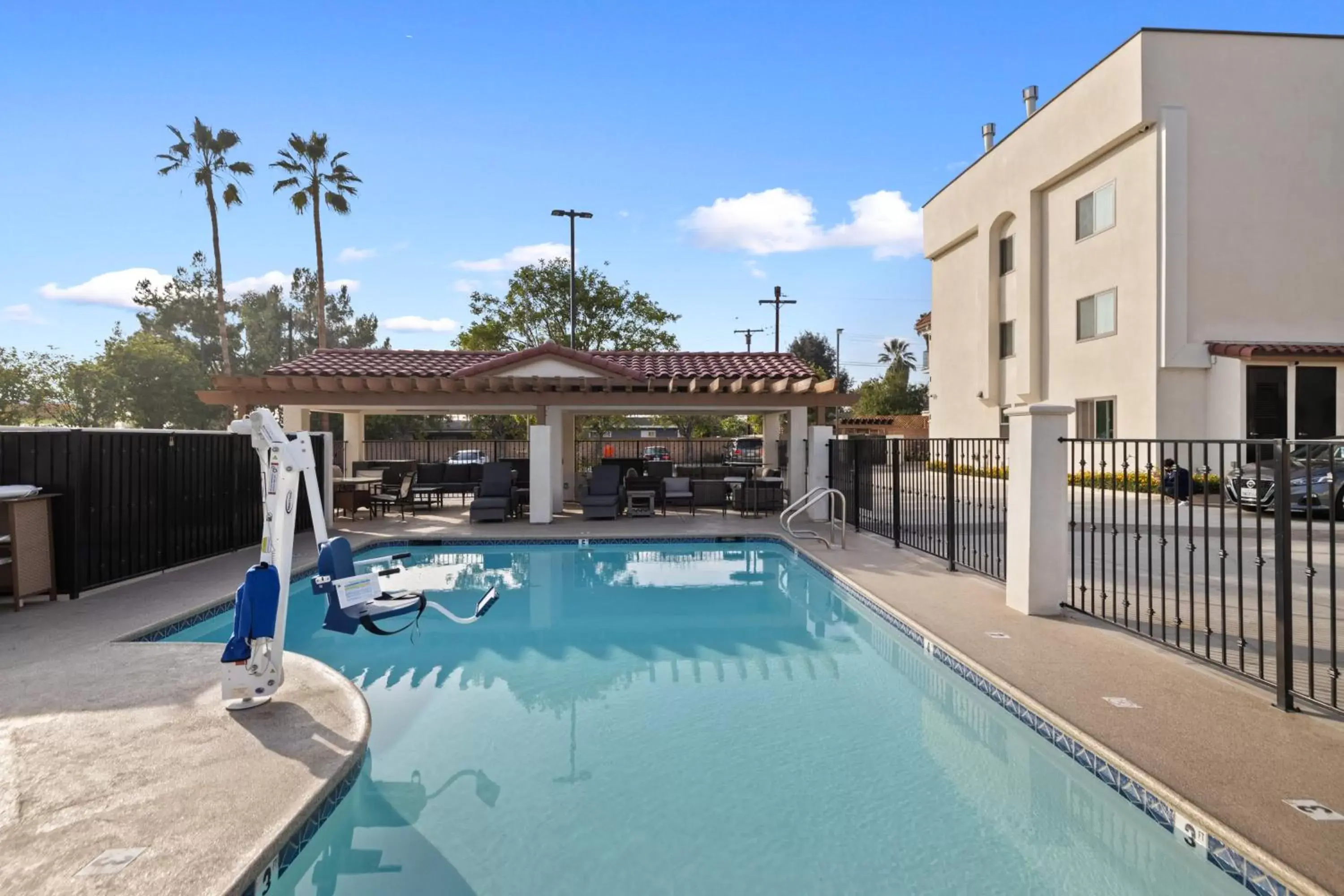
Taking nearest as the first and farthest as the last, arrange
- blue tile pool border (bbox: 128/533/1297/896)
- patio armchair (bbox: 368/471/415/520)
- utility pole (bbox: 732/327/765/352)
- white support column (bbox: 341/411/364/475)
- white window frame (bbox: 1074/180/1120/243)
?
blue tile pool border (bbox: 128/533/1297/896)
patio armchair (bbox: 368/471/415/520)
white support column (bbox: 341/411/364/475)
white window frame (bbox: 1074/180/1120/243)
utility pole (bbox: 732/327/765/352)

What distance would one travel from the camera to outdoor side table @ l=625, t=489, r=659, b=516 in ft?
52.4

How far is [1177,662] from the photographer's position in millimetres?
5504

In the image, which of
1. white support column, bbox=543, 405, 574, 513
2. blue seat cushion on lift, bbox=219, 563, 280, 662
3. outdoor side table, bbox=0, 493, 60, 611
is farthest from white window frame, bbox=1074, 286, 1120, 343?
outdoor side table, bbox=0, 493, 60, 611

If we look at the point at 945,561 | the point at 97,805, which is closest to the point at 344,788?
the point at 97,805

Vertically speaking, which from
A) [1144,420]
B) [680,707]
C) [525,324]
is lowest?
[680,707]

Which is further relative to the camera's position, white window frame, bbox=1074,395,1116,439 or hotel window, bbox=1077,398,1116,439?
white window frame, bbox=1074,395,1116,439

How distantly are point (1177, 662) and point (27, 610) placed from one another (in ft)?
33.8

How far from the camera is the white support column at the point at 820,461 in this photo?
15.0m

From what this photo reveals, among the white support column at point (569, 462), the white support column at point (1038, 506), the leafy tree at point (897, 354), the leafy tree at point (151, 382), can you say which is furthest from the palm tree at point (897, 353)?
the white support column at point (1038, 506)

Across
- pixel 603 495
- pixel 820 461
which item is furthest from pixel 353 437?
pixel 820 461

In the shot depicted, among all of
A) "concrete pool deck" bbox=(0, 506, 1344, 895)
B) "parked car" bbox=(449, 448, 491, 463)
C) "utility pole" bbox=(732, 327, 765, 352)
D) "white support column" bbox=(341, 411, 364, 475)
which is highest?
"utility pole" bbox=(732, 327, 765, 352)

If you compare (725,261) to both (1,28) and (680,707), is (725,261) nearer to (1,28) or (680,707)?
(1,28)

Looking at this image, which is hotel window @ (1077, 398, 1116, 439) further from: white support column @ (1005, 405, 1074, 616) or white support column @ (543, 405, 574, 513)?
white support column @ (1005, 405, 1074, 616)

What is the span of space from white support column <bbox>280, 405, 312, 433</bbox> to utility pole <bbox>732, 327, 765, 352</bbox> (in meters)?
33.7
